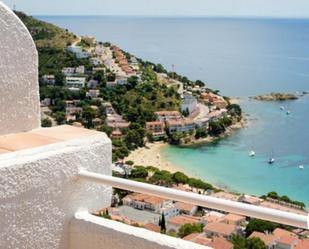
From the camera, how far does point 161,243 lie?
3.35 feet

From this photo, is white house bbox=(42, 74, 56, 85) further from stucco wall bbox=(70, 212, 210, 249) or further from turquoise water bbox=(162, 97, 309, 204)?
stucco wall bbox=(70, 212, 210, 249)

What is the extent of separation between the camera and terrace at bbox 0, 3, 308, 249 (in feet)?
3.32

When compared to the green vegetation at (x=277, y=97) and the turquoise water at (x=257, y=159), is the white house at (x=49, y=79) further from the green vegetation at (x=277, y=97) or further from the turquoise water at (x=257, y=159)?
the green vegetation at (x=277, y=97)

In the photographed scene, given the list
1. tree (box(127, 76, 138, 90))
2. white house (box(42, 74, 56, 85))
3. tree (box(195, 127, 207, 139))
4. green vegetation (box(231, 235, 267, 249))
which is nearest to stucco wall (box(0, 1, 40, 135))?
green vegetation (box(231, 235, 267, 249))

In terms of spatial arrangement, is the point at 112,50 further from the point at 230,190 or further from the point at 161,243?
the point at 161,243

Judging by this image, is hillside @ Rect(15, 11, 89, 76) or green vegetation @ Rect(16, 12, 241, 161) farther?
hillside @ Rect(15, 11, 89, 76)

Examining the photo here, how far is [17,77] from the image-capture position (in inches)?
50.2

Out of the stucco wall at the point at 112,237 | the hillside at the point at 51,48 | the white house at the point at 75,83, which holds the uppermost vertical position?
the stucco wall at the point at 112,237

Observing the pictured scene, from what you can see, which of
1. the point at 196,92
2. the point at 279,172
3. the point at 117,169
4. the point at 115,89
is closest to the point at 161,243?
the point at 117,169

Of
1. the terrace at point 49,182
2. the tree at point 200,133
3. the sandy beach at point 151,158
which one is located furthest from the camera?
the tree at point 200,133

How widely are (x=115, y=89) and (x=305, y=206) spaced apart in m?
18.2

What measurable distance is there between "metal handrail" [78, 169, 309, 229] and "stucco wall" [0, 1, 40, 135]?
0.98ft

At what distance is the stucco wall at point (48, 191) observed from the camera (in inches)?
40.2

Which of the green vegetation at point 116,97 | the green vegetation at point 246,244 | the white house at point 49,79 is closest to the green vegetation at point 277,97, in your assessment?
the green vegetation at point 116,97
